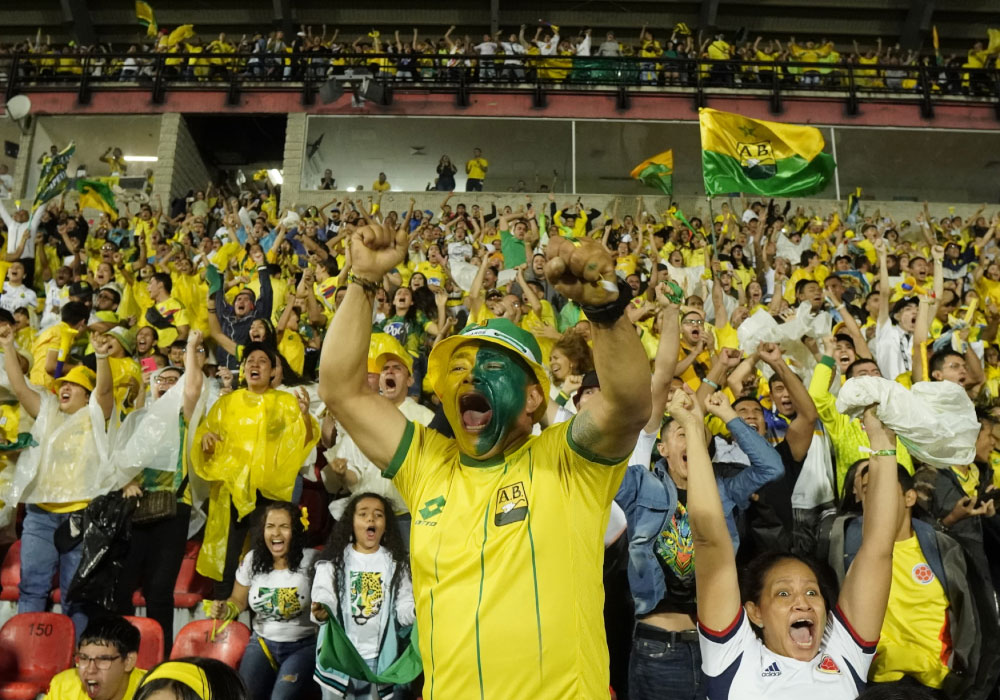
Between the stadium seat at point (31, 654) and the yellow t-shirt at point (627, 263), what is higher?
the yellow t-shirt at point (627, 263)

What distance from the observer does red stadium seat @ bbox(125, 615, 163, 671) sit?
4051mm

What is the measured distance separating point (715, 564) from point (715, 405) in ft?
3.35

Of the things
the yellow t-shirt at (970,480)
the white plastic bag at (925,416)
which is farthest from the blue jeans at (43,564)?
the yellow t-shirt at (970,480)

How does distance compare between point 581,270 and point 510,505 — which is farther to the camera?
point 510,505

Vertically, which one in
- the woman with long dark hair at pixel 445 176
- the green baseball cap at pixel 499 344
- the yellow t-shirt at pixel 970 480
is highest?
the woman with long dark hair at pixel 445 176

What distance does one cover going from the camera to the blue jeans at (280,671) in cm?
385

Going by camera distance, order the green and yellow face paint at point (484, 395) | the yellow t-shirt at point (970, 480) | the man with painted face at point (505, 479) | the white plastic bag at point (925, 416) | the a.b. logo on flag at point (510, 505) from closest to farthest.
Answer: the man with painted face at point (505, 479) → the a.b. logo on flag at point (510, 505) → the green and yellow face paint at point (484, 395) → the white plastic bag at point (925, 416) → the yellow t-shirt at point (970, 480)

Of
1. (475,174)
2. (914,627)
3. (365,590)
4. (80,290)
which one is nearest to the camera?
(914,627)

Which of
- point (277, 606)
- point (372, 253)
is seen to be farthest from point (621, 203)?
point (372, 253)

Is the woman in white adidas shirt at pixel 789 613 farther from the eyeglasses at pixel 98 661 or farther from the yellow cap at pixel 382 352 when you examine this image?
the yellow cap at pixel 382 352

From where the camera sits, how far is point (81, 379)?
4.96 m

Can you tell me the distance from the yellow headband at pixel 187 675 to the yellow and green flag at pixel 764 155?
23.3ft

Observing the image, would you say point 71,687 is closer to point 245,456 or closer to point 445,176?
point 245,456

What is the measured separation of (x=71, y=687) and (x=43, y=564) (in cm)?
126
